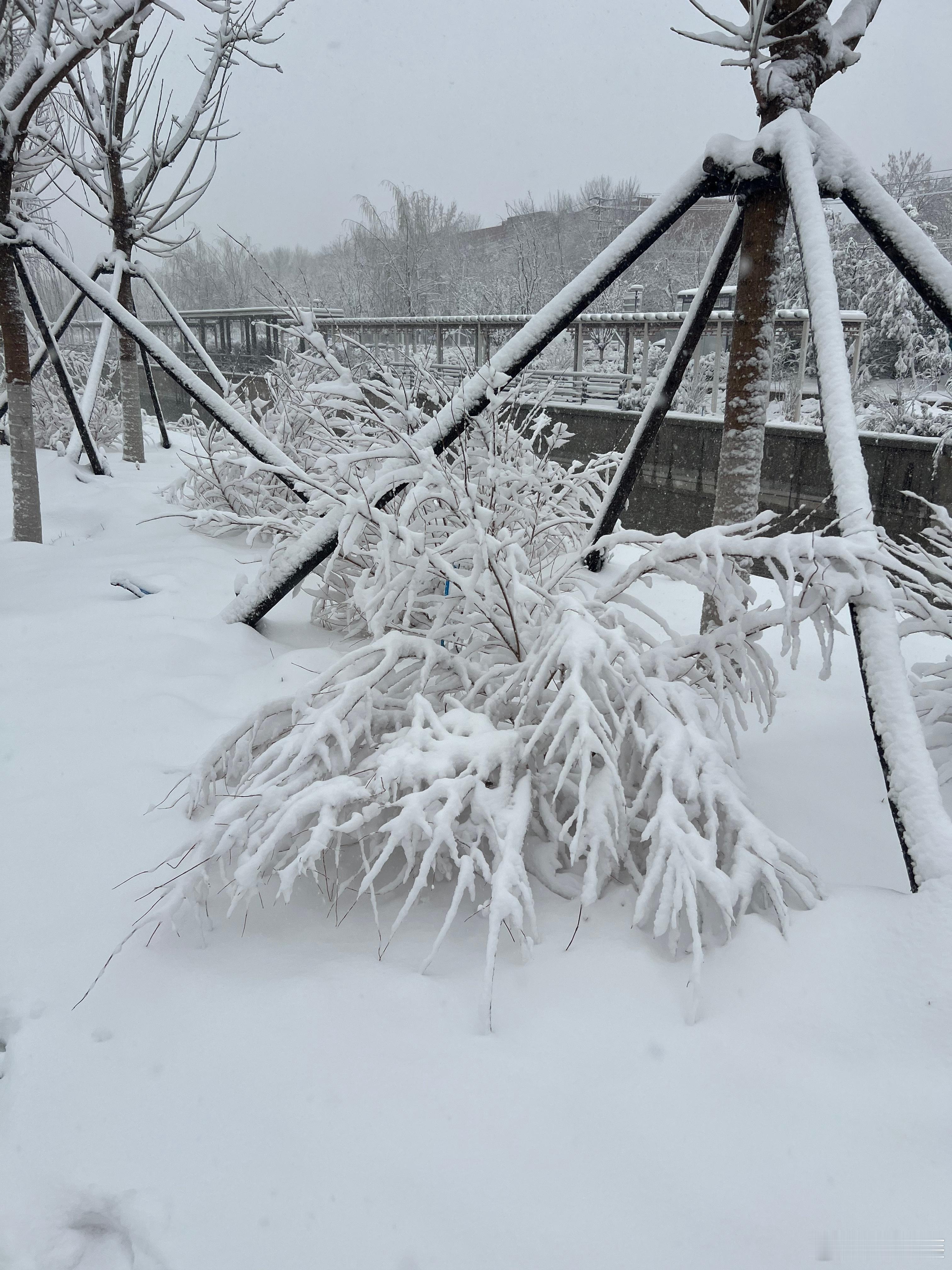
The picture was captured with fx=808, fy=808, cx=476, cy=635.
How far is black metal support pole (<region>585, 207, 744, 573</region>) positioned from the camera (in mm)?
3131

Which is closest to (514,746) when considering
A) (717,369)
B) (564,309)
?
(564,309)

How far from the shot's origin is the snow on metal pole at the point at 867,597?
1613mm

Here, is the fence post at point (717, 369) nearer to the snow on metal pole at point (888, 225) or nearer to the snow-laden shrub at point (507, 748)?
the snow on metal pole at point (888, 225)

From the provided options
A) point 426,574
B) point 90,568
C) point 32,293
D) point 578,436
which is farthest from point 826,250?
point 578,436

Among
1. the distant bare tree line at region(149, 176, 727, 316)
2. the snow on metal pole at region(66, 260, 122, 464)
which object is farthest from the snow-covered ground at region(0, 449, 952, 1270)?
the distant bare tree line at region(149, 176, 727, 316)

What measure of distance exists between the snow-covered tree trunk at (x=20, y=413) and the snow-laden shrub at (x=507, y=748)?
332 centimetres

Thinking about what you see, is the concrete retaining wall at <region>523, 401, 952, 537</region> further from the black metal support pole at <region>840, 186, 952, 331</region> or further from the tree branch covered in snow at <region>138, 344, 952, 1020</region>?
the tree branch covered in snow at <region>138, 344, 952, 1020</region>

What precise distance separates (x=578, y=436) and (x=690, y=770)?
50.9 feet

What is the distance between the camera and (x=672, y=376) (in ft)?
11.4

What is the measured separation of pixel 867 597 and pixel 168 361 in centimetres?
382

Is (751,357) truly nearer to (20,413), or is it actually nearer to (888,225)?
(888,225)

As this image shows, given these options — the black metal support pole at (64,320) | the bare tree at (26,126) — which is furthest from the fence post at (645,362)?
the bare tree at (26,126)

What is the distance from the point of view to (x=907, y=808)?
1643 mm

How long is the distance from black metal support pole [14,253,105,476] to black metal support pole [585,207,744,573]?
406cm
